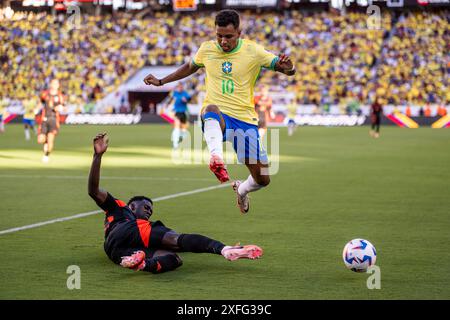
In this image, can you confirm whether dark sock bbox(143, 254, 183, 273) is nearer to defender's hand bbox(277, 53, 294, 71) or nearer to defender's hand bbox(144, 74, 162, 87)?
defender's hand bbox(277, 53, 294, 71)

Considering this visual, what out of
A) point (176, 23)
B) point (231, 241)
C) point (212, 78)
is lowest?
point (231, 241)

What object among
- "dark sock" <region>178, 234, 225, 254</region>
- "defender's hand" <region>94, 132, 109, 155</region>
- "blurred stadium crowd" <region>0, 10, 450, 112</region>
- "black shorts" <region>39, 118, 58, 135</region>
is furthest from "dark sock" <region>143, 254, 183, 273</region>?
"blurred stadium crowd" <region>0, 10, 450, 112</region>

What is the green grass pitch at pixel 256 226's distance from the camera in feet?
26.3

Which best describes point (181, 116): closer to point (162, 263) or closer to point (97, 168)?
point (97, 168)

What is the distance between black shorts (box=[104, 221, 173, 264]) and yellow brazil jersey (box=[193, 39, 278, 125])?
250 centimetres

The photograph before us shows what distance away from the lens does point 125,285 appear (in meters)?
8.05

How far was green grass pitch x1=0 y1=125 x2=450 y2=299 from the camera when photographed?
316 inches

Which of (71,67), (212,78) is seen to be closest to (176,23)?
(71,67)

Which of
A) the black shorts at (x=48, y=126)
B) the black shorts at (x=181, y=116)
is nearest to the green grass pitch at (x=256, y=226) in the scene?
the black shorts at (x=48, y=126)

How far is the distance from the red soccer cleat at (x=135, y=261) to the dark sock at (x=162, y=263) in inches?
2.4

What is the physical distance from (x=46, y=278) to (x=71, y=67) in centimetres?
5322

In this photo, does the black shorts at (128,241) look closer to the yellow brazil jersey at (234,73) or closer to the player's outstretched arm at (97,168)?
the player's outstretched arm at (97,168)
